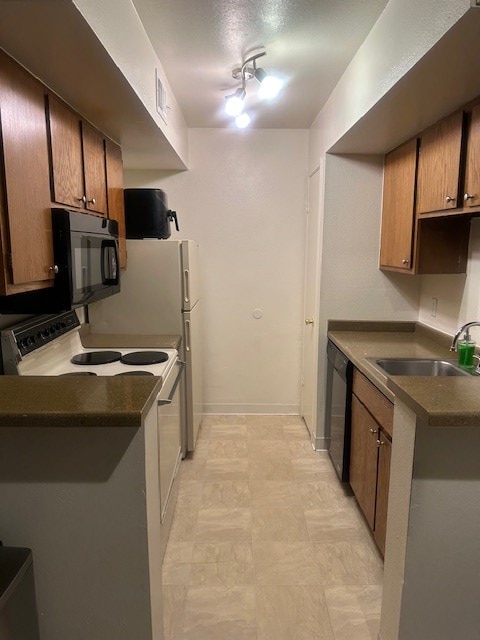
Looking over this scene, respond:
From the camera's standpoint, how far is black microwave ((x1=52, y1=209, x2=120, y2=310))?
67.3 inches

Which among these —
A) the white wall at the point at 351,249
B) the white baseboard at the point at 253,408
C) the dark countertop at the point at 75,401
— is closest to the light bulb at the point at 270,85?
the white wall at the point at 351,249

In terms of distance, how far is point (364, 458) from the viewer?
2.30m

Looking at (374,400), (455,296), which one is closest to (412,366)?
(374,400)

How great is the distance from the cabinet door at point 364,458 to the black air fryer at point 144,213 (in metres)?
1.75

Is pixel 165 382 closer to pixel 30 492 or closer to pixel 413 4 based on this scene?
pixel 30 492

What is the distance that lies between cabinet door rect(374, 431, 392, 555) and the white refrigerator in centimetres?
148

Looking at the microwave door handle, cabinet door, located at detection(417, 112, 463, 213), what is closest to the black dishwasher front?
cabinet door, located at detection(417, 112, 463, 213)

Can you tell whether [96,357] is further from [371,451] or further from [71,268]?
[371,451]

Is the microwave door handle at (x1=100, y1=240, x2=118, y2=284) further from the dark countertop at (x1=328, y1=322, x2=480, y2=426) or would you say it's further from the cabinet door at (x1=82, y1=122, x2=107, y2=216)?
the dark countertop at (x1=328, y1=322, x2=480, y2=426)

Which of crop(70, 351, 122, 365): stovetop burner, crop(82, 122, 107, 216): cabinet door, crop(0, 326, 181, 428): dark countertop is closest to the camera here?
crop(0, 326, 181, 428): dark countertop

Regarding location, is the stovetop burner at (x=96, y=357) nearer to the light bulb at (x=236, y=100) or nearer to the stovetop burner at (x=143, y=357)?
the stovetop burner at (x=143, y=357)

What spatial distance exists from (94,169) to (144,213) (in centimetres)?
77

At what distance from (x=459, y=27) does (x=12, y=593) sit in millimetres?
1980

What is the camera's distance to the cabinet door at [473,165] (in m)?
1.79
